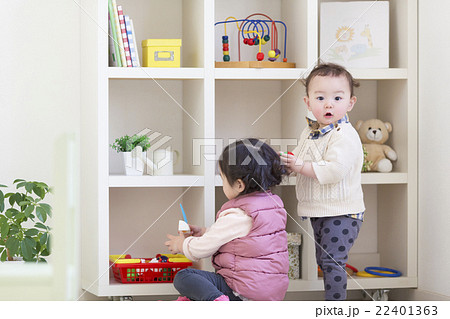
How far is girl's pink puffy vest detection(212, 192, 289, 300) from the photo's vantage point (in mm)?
Result: 1584

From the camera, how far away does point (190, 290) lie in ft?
5.19

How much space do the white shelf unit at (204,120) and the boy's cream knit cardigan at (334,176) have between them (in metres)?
0.15

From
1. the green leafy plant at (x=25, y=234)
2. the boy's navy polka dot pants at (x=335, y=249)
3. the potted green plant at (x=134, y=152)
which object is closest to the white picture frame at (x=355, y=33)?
the boy's navy polka dot pants at (x=335, y=249)

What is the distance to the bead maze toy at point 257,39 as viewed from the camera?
6.21 feet

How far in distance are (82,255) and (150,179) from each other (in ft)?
1.16

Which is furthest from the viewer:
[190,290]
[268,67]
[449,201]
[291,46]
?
[291,46]

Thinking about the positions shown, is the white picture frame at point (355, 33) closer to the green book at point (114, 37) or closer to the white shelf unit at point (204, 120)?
the white shelf unit at point (204, 120)

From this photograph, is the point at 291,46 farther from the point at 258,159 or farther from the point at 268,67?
the point at 258,159

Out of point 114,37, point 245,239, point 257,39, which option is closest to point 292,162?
point 245,239

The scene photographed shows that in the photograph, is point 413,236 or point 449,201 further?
point 413,236

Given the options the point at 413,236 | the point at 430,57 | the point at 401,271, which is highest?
the point at 430,57

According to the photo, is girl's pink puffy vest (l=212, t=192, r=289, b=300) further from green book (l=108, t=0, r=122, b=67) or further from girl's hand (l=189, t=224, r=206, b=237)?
green book (l=108, t=0, r=122, b=67)

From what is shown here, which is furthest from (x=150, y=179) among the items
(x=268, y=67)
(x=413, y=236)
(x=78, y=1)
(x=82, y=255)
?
(x=413, y=236)
